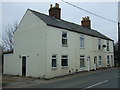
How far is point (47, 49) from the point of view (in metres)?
19.1

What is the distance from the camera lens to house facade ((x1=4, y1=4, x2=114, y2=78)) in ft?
63.9

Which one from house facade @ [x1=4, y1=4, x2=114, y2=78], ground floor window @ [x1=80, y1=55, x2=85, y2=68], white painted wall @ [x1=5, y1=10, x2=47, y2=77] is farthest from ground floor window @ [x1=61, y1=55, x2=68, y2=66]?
ground floor window @ [x1=80, y1=55, x2=85, y2=68]

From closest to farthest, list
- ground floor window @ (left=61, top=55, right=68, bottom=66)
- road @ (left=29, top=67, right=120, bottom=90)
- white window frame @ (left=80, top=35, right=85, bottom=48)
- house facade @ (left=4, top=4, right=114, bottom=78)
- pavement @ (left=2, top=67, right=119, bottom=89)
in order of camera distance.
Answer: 1. road @ (left=29, top=67, right=120, bottom=90)
2. pavement @ (left=2, top=67, right=119, bottom=89)
3. house facade @ (left=4, top=4, right=114, bottom=78)
4. ground floor window @ (left=61, top=55, right=68, bottom=66)
5. white window frame @ (left=80, top=35, right=85, bottom=48)

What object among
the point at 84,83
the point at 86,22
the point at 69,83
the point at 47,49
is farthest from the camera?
the point at 86,22

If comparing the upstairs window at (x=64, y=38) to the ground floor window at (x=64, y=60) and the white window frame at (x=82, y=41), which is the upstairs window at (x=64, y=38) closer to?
the ground floor window at (x=64, y=60)

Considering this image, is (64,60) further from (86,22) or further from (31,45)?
(86,22)

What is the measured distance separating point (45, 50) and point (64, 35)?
164 inches

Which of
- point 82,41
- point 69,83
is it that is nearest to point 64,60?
point 82,41

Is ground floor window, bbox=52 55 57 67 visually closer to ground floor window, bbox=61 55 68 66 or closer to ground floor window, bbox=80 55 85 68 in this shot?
ground floor window, bbox=61 55 68 66

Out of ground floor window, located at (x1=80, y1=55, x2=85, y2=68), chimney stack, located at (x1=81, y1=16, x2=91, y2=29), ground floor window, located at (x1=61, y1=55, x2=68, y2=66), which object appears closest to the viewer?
ground floor window, located at (x1=61, y1=55, x2=68, y2=66)

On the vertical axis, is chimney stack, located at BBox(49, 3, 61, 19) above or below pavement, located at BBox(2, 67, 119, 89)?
above

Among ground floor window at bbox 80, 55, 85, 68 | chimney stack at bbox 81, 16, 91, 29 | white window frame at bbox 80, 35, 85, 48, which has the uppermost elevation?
chimney stack at bbox 81, 16, 91, 29

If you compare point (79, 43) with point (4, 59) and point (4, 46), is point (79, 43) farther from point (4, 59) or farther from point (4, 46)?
point (4, 46)

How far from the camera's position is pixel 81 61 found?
25.1 m
